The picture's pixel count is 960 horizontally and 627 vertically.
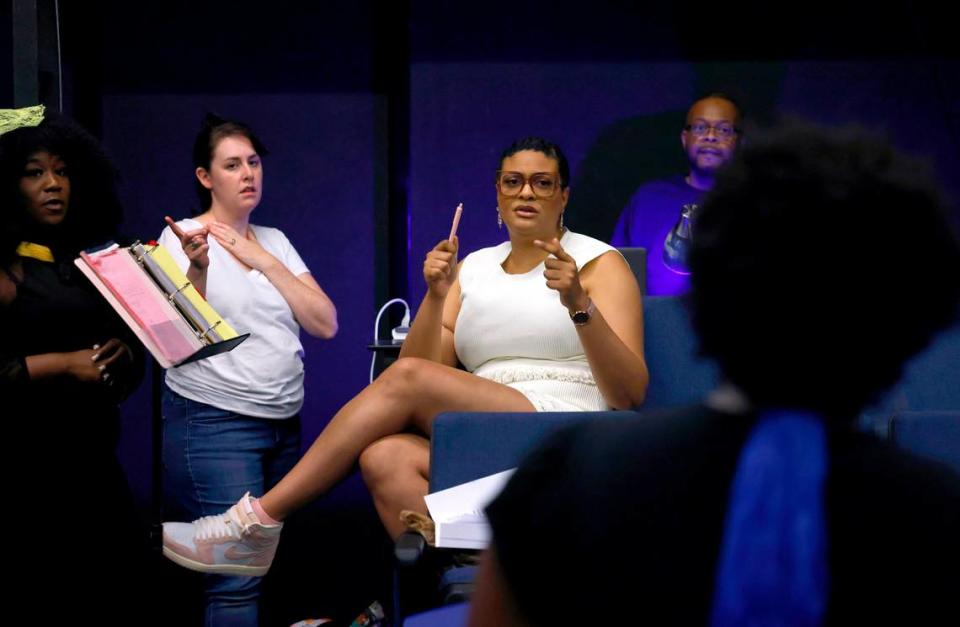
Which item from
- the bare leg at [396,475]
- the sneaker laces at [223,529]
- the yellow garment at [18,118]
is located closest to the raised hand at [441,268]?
the bare leg at [396,475]

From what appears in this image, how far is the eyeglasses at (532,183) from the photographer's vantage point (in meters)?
2.74

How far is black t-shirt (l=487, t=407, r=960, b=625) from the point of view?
769 mm

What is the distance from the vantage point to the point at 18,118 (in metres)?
2.62

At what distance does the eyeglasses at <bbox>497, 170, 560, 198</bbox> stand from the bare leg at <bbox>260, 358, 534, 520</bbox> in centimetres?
56

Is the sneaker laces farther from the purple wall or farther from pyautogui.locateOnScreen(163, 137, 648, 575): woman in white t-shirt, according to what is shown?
the purple wall

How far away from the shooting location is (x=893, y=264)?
0.80 m

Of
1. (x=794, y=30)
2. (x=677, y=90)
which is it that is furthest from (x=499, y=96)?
(x=794, y=30)

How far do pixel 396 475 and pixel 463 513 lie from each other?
0.55 m

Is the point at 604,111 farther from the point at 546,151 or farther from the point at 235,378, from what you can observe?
the point at 235,378

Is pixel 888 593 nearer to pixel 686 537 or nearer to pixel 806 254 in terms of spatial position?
pixel 686 537

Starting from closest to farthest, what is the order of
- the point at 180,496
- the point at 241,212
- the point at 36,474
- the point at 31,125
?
1. the point at 36,474
2. the point at 31,125
3. the point at 180,496
4. the point at 241,212

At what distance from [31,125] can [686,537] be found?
2282mm

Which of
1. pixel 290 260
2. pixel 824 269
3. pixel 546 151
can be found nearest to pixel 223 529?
pixel 290 260

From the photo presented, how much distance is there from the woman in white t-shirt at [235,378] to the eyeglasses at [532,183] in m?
0.68
